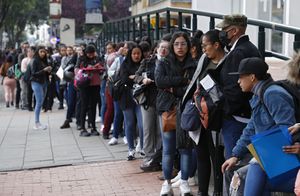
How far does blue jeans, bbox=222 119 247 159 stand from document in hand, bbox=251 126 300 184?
1064 mm

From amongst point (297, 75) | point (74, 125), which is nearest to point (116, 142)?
point (74, 125)

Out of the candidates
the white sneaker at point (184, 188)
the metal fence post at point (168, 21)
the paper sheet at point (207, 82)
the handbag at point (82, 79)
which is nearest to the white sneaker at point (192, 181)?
the white sneaker at point (184, 188)

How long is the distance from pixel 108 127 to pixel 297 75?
6382 mm

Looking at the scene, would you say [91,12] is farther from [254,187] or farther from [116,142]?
[254,187]

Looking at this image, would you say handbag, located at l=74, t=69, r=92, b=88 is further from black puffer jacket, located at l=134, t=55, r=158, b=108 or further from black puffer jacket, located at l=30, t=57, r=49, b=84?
black puffer jacket, located at l=134, t=55, r=158, b=108

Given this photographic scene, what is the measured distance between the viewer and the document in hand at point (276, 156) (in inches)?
140

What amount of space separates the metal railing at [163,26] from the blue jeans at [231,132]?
2.61ft

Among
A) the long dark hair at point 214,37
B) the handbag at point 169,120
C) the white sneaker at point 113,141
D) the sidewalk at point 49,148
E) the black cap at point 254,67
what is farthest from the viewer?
the white sneaker at point 113,141

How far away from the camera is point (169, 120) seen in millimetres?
5852

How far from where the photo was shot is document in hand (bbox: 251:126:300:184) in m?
3.56

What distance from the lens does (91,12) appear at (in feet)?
74.9

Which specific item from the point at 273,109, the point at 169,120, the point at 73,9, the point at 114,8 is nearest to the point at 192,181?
the point at 169,120

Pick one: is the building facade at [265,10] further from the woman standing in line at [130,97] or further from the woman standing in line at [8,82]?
the woman standing in line at [8,82]

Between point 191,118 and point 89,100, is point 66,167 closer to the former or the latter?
point 89,100
